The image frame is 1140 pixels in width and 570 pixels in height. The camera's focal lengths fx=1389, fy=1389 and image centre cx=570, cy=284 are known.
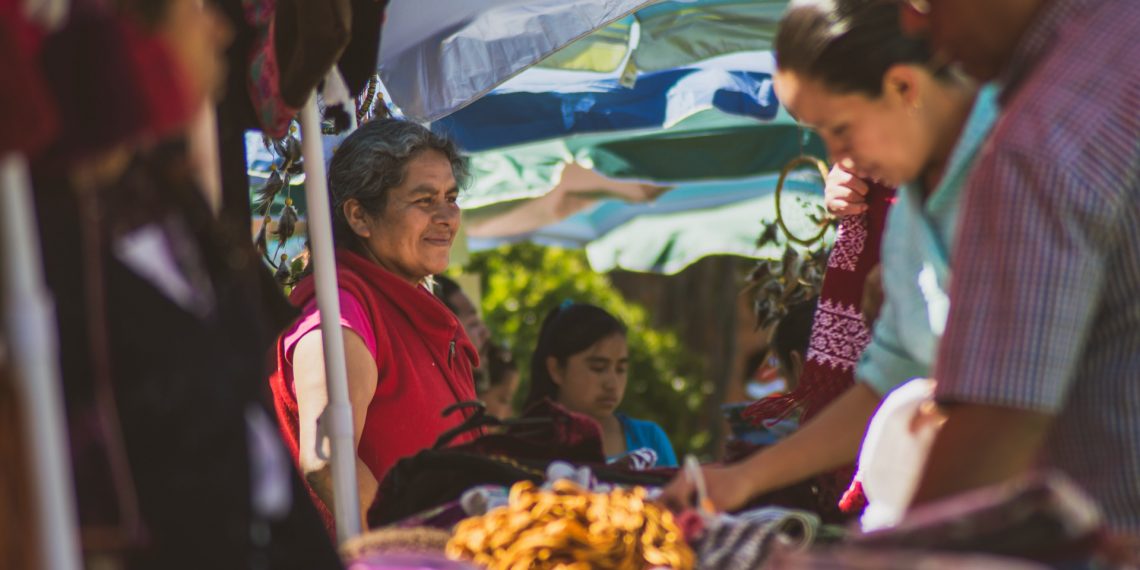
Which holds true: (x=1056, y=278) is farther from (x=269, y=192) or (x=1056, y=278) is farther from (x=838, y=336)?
(x=269, y=192)

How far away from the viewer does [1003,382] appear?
5.40 feet

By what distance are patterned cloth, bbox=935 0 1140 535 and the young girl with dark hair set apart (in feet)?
13.1

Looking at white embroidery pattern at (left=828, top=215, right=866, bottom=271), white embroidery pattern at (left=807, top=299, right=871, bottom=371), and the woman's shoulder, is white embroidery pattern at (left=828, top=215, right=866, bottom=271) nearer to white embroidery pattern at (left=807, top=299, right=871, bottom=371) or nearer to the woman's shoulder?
white embroidery pattern at (left=807, top=299, right=871, bottom=371)

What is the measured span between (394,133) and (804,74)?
2.01 metres

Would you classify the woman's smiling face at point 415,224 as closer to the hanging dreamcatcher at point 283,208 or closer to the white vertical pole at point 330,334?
the hanging dreamcatcher at point 283,208

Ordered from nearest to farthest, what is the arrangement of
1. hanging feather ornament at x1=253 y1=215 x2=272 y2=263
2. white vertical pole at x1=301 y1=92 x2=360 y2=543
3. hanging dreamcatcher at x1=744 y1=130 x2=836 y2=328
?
white vertical pole at x1=301 y1=92 x2=360 y2=543 → hanging feather ornament at x1=253 y1=215 x2=272 y2=263 → hanging dreamcatcher at x1=744 y1=130 x2=836 y2=328

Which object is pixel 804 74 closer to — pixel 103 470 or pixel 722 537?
pixel 722 537

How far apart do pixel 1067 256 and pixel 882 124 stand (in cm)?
43

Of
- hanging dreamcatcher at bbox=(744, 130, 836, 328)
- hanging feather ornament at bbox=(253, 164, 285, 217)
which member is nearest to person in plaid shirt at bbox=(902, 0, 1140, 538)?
hanging feather ornament at bbox=(253, 164, 285, 217)

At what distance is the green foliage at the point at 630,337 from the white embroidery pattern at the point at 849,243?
6.50 meters

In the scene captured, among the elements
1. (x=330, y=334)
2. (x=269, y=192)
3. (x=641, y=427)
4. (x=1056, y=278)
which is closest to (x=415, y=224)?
A: (x=269, y=192)

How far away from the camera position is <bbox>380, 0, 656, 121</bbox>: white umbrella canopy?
13.3ft

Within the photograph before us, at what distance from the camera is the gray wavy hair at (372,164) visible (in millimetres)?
3812

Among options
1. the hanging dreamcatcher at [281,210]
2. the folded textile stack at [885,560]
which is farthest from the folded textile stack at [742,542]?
the hanging dreamcatcher at [281,210]
